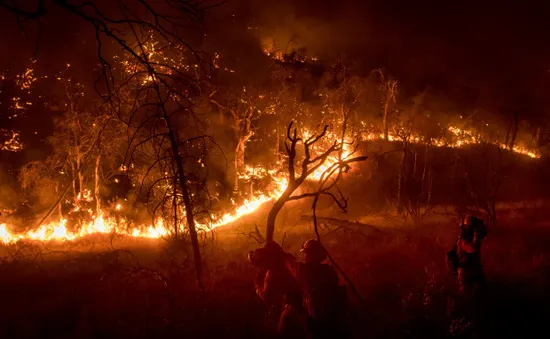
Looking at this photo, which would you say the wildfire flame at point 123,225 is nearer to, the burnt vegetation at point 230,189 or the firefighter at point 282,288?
the burnt vegetation at point 230,189

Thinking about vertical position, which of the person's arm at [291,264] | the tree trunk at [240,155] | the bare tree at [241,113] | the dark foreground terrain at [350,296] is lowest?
the dark foreground terrain at [350,296]

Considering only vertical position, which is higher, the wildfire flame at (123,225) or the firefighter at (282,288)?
the wildfire flame at (123,225)

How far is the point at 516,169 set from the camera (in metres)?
27.5

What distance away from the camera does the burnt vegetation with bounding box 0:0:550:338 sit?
6930 millimetres

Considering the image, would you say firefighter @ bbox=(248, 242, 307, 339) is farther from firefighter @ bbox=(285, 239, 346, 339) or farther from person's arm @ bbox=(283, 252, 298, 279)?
firefighter @ bbox=(285, 239, 346, 339)

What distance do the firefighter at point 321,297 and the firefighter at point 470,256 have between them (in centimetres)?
258

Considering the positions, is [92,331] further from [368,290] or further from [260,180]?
[260,180]

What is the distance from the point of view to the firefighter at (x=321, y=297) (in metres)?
5.40

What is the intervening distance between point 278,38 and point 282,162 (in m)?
12.0

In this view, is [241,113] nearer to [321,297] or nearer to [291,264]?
[291,264]

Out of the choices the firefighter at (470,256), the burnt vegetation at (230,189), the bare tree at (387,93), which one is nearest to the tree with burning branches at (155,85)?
the burnt vegetation at (230,189)

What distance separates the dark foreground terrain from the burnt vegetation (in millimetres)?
43

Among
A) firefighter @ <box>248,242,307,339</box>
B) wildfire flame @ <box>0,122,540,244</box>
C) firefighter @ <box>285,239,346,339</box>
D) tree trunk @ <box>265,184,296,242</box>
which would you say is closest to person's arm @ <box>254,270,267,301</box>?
firefighter @ <box>248,242,307,339</box>

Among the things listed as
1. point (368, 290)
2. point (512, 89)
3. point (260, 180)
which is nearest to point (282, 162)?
point (260, 180)
